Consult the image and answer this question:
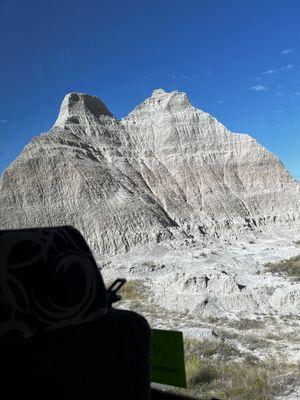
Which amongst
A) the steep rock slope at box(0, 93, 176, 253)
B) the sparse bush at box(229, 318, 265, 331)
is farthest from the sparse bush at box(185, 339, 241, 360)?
the steep rock slope at box(0, 93, 176, 253)

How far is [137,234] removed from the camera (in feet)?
154

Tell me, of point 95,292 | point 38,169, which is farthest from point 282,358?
point 38,169

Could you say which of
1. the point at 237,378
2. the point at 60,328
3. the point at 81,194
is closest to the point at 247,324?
the point at 237,378

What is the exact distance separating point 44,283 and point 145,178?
59145mm

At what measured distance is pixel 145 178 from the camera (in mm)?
61000

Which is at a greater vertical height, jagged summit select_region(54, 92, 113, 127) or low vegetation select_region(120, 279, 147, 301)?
jagged summit select_region(54, 92, 113, 127)

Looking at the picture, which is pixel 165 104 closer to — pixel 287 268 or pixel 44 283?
pixel 287 268

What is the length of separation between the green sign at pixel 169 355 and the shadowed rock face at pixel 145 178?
42.6m

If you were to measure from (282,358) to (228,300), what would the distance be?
9.04m

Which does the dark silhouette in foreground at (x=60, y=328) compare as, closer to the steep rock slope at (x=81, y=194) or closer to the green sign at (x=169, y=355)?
the green sign at (x=169, y=355)

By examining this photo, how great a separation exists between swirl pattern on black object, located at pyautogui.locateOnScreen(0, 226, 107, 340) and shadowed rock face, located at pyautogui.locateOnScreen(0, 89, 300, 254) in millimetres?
43953

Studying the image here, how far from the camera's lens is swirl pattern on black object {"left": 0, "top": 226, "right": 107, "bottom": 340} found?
1854 millimetres

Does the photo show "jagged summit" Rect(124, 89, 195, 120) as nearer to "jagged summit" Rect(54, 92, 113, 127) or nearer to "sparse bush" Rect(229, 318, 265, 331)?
"jagged summit" Rect(54, 92, 113, 127)

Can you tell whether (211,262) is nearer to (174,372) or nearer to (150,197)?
(150,197)
